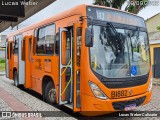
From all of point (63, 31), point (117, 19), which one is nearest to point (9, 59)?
point (63, 31)

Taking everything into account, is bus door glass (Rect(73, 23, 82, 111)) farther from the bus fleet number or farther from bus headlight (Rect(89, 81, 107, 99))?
the bus fleet number

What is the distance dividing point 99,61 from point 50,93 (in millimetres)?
2466

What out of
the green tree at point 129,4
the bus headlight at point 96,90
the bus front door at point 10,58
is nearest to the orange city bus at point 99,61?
the bus headlight at point 96,90

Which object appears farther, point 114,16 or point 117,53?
point 114,16

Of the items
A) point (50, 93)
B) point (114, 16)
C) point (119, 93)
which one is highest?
point (114, 16)

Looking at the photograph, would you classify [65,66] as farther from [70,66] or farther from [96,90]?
[96,90]

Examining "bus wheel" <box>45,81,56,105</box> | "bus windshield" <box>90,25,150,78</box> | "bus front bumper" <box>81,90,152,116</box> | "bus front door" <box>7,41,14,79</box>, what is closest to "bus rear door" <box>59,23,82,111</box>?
"bus front bumper" <box>81,90,152,116</box>

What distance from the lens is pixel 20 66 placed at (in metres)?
10.2

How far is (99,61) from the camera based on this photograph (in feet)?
18.8

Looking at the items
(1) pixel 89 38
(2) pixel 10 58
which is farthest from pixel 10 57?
(1) pixel 89 38

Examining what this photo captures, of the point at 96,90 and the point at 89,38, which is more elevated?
the point at 89,38

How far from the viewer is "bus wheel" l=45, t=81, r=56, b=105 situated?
7.37 m

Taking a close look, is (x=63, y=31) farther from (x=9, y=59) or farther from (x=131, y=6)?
(x=131, y=6)

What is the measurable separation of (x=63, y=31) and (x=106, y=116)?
2602 millimetres
